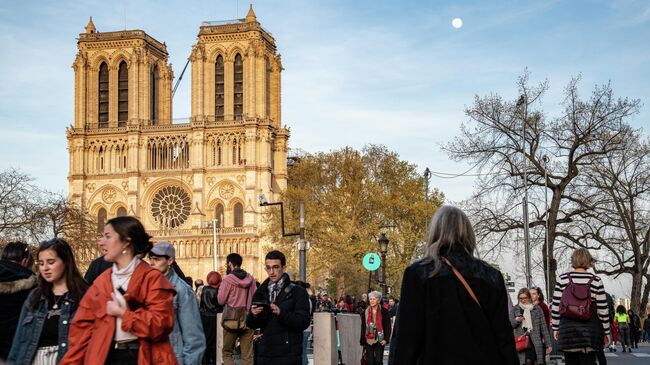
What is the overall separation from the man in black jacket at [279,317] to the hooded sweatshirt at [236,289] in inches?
115

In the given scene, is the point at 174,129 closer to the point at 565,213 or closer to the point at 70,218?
the point at 70,218

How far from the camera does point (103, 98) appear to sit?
318 feet

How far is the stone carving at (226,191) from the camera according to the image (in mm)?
91500

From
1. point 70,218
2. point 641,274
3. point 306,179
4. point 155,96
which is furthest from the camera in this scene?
point 155,96

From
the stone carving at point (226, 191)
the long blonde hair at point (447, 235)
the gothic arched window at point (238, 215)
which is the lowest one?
the long blonde hair at point (447, 235)

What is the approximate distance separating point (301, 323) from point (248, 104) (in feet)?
267

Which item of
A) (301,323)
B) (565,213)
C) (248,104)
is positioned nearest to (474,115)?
(565,213)

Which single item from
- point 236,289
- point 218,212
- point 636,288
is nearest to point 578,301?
point 236,289

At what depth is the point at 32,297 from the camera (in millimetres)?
7648

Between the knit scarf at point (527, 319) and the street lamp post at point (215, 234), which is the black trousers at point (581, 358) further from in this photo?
the street lamp post at point (215, 234)

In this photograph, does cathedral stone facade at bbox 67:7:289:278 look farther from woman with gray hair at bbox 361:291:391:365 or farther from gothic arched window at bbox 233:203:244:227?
woman with gray hair at bbox 361:291:391:365

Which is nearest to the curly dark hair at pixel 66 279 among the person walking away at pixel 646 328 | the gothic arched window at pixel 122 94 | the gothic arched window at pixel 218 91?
the person walking away at pixel 646 328

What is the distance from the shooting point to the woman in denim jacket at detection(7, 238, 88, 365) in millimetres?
7449

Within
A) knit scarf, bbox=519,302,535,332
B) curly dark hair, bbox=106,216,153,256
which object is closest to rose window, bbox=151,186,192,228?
knit scarf, bbox=519,302,535,332
